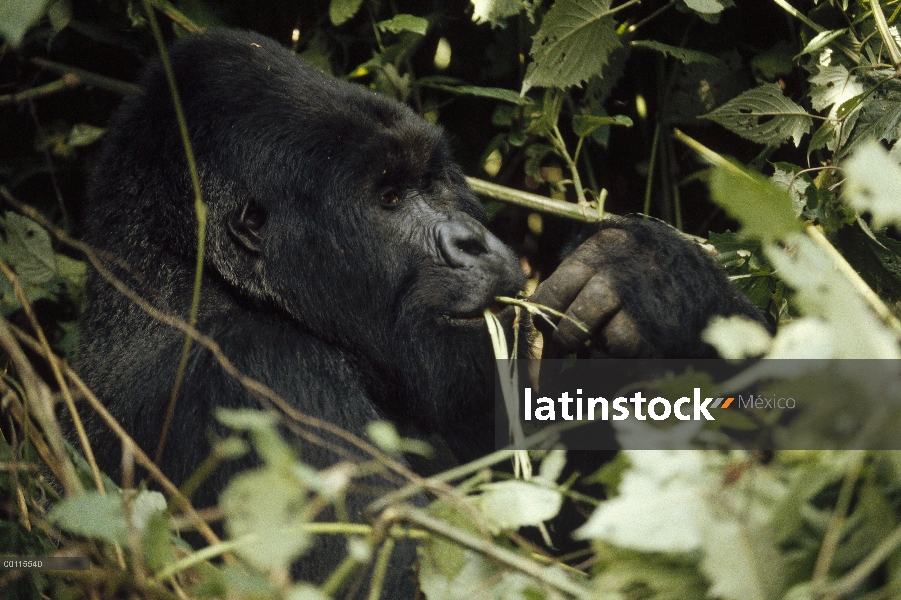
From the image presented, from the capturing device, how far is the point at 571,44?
282cm

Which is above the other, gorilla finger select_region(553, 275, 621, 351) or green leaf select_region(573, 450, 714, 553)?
green leaf select_region(573, 450, 714, 553)

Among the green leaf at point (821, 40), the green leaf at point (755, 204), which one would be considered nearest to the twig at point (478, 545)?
the green leaf at point (755, 204)

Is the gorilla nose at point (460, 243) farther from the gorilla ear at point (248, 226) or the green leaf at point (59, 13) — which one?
the green leaf at point (59, 13)

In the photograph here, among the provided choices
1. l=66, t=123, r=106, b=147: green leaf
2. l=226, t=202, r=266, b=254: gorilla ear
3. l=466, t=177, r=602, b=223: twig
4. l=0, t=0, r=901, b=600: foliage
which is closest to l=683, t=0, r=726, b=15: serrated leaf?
l=0, t=0, r=901, b=600: foliage

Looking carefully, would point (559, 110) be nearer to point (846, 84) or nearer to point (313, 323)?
point (846, 84)

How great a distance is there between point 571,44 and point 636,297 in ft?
3.85

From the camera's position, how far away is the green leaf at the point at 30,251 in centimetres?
285

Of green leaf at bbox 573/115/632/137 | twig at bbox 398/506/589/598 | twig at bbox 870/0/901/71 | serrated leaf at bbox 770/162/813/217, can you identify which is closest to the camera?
twig at bbox 398/506/589/598

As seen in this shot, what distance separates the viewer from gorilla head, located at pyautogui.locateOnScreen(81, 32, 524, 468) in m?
2.04

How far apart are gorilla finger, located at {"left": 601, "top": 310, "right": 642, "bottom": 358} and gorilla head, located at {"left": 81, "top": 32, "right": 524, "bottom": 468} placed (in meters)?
0.27

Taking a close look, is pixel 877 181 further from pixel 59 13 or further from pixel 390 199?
pixel 59 13

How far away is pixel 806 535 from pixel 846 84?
6.49ft

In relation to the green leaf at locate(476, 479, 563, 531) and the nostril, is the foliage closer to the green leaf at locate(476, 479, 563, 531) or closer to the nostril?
the green leaf at locate(476, 479, 563, 531)

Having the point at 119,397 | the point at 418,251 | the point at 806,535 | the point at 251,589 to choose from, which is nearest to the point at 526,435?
the point at 418,251
